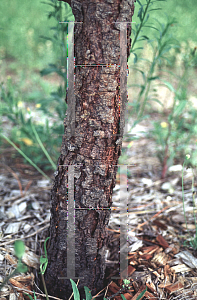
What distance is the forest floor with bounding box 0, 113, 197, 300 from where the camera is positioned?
1017mm

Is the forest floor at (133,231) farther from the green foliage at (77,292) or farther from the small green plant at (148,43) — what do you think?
the small green plant at (148,43)

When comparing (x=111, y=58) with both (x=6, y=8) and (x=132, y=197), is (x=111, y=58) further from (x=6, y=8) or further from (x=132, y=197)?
(x=6, y=8)

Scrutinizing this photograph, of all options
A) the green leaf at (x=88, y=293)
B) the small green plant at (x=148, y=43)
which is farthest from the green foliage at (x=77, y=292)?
the small green plant at (x=148, y=43)

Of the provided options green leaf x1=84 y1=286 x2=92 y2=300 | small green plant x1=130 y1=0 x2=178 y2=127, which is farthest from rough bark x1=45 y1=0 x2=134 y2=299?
small green plant x1=130 y1=0 x2=178 y2=127

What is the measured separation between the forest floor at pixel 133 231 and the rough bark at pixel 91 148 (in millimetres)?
99

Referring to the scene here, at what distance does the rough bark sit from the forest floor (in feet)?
0.32

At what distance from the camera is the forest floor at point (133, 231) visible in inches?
40.0

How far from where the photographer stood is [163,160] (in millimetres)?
1878

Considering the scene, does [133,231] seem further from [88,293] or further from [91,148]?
[91,148]

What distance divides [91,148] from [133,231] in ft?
2.22

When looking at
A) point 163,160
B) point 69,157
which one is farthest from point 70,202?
point 163,160

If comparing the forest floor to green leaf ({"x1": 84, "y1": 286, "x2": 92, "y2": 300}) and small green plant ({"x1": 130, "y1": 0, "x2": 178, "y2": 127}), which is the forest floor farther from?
small green plant ({"x1": 130, "y1": 0, "x2": 178, "y2": 127})

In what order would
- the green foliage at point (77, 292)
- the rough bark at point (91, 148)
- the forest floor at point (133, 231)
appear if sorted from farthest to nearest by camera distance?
the forest floor at point (133, 231) < the green foliage at point (77, 292) < the rough bark at point (91, 148)

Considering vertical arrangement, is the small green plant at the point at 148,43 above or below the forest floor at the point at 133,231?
above
